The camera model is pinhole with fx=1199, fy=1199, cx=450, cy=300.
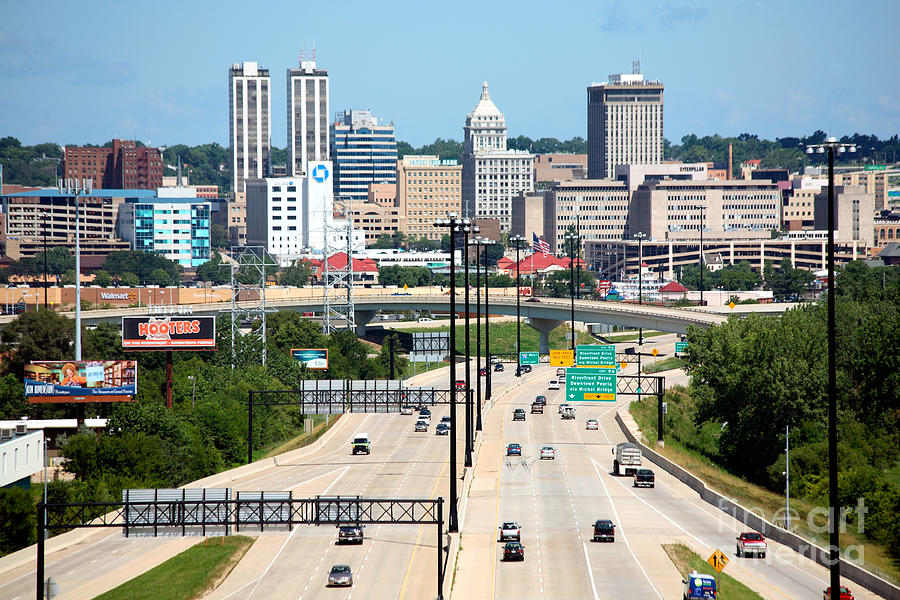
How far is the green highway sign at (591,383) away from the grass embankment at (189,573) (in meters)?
33.6

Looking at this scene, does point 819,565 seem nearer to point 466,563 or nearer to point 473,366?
point 466,563

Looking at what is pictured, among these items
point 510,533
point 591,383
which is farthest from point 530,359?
point 510,533

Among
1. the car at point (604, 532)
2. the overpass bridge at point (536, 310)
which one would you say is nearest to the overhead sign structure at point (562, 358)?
the car at point (604, 532)

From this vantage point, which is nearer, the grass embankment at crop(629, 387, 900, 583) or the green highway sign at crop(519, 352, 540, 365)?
the grass embankment at crop(629, 387, 900, 583)

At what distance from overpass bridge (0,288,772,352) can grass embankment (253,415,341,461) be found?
5322 centimetres

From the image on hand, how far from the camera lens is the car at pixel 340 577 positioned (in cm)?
4975

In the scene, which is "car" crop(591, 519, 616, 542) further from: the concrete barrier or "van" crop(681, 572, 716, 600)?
"van" crop(681, 572, 716, 600)

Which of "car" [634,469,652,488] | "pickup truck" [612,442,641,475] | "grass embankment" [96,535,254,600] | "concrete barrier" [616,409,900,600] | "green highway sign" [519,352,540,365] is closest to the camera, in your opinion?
"concrete barrier" [616,409,900,600]

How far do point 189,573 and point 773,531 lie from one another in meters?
27.8

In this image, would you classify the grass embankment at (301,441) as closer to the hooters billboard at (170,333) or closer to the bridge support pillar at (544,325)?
the hooters billboard at (170,333)

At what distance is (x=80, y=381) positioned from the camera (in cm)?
8806

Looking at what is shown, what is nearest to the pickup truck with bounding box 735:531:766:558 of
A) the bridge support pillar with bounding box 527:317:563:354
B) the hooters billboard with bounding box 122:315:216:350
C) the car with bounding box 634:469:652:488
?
the car with bounding box 634:469:652:488

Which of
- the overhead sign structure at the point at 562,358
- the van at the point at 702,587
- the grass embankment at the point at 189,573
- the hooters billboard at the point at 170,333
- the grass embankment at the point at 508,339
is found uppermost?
the hooters billboard at the point at 170,333

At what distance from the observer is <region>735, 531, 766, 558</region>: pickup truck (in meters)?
54.4
